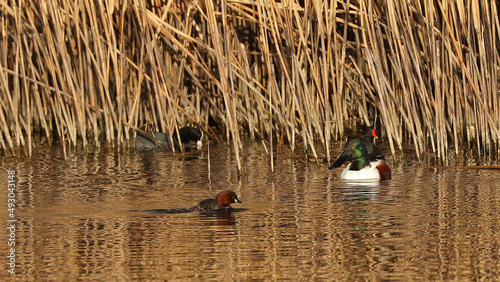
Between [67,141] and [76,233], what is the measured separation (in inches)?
266

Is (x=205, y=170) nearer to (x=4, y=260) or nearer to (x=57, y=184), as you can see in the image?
(x=57, y=184)

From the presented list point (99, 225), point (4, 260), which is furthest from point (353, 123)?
point (4, 260)

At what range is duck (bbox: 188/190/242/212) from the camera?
694cm

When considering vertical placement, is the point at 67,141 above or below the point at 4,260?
above

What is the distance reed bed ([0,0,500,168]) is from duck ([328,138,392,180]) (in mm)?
278

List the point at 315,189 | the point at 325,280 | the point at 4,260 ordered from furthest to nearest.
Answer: the point at 315,189 < the point at 4,260 < the point at 325,280

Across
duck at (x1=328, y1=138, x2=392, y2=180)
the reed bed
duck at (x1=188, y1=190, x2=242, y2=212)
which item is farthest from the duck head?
duck at (x1=188, y1=190, x2=242, y2=212)

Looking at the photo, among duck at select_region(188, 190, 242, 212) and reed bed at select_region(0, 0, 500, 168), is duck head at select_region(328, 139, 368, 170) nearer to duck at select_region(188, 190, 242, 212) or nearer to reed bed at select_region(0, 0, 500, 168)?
reed bed at select_region(0, 0, 500, 168)

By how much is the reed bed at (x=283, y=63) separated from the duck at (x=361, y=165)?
278 millimetres

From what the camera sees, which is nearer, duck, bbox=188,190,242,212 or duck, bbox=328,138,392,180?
duck, bbox=188,190,242,212

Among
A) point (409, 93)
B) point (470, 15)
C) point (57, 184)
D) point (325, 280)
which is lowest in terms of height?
point (325, 280)

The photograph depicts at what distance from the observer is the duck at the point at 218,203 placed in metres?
6.94

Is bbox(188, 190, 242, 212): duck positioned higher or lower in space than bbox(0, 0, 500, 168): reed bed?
lower

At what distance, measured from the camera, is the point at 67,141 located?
12.7 m
